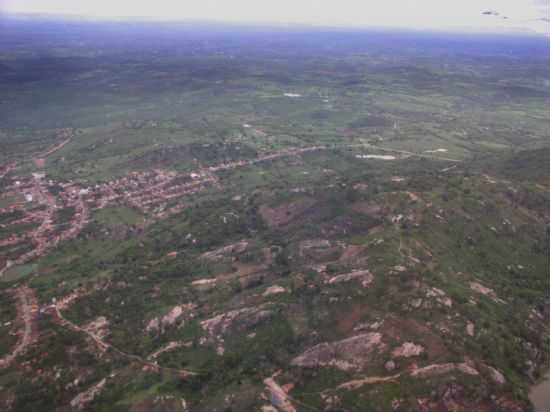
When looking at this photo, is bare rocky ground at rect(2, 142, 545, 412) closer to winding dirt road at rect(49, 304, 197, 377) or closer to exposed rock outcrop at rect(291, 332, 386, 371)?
exposed rock outcrop at rect(291, 332, 386, 371)

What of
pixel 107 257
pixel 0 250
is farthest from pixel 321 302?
pixel 0 250

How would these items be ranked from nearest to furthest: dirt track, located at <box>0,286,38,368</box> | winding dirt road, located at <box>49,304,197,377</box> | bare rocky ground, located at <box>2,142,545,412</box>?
bare rocky ground, located at <box>2,142,545,412</box>
winding dirt road, located at <box>49,304,197,377</box>
dirt track, located at <box>0,286,38,368</box>

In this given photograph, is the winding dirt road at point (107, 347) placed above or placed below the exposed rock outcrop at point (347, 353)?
below

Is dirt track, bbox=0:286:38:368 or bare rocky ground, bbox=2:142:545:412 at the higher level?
bare rocky ground, bbox=2:142:545:412

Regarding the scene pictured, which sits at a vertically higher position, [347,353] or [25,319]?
[347,353]

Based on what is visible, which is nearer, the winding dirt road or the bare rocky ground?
the bare rocky ground

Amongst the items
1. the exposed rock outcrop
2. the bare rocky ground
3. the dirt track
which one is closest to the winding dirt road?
the bare rocky ground

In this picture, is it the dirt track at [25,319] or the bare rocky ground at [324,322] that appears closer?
the bare rocky ground at [324,322]

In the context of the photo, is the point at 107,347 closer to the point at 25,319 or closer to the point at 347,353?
the point at 25,319

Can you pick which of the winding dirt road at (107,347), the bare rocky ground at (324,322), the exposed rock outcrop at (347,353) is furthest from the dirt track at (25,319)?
the exposed rock outcrop at (347,353)

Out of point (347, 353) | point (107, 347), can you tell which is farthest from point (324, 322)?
point (107, 347)

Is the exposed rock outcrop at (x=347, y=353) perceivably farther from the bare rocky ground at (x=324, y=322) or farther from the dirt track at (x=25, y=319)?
the dirt track at (x=25, y=319)
